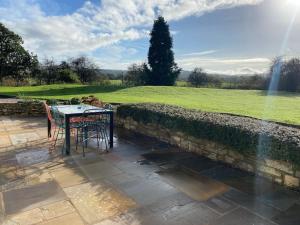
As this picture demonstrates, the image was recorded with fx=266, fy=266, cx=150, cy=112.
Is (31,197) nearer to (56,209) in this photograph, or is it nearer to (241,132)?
(56,209)

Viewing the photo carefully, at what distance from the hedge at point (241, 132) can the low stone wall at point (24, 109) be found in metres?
4.65

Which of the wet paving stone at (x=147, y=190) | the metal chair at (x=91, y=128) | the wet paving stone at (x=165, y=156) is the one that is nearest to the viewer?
the wet paving stone at (x=147, y=190)

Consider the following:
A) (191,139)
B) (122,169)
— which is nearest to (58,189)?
(122,169)

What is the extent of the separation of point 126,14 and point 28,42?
655 inches

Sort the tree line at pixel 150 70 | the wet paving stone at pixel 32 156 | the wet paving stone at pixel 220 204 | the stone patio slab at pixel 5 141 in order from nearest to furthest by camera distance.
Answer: the wet paving stone at pixel 220 204 < the wet paving stone at pixel 32 156 < the stone patio slab at pixel 5 141 < the tree line at pixel 150 70

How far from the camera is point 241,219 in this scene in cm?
250

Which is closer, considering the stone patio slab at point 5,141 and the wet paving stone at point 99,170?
the wet paving stone at point 99,170

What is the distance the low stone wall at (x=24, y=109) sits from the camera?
8398 mm

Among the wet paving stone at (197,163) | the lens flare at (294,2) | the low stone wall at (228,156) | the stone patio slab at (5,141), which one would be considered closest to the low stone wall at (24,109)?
the stone patio slab at (5,141)

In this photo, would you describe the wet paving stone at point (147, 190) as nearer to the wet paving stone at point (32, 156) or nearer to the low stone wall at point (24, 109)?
the wet paving stone at point (32, 156)

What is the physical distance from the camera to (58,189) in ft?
10.2

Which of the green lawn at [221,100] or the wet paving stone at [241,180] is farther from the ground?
the green lawn at [221,100]

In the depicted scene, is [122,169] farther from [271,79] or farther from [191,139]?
[271,79]

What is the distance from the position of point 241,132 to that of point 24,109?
711 cm
